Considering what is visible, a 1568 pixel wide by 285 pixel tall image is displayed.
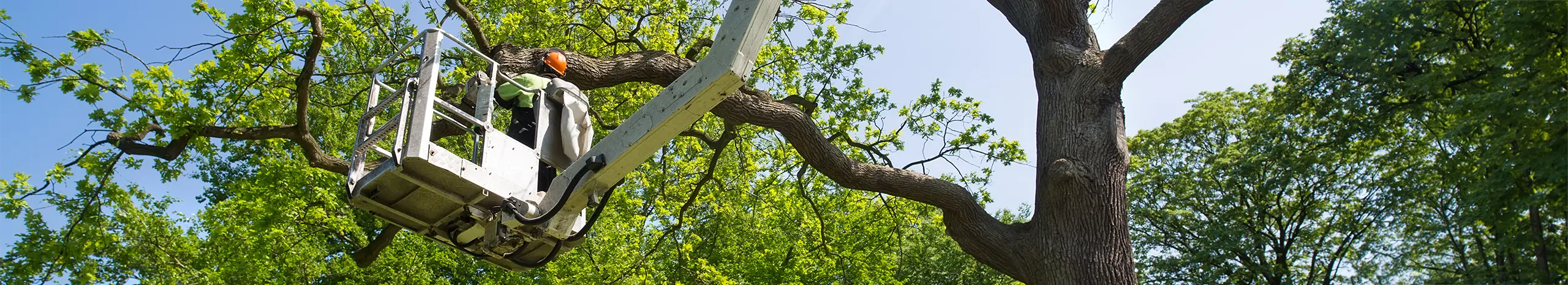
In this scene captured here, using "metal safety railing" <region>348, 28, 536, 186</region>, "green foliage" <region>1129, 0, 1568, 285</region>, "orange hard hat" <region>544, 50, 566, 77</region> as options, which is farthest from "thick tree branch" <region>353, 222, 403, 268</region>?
"green foliage" <region>1129, 0, 1568, 285</region>

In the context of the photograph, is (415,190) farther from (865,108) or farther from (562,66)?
(865,108)

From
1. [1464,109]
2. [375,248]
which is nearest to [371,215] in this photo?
[375,248]

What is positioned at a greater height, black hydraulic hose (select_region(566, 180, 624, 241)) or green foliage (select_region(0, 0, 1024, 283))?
green foliage (select_region(0, 0, 1024, 283))

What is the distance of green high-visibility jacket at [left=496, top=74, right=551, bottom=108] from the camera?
6.80 meters

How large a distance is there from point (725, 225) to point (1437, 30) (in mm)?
11130

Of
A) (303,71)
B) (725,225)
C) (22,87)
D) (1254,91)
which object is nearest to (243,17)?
(303,71)

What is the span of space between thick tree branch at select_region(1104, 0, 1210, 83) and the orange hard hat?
4095mm

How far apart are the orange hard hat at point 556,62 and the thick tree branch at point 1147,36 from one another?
409 cm

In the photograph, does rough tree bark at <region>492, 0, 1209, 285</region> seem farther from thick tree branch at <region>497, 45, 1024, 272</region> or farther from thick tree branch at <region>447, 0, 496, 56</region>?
thick tree branch at <region>447, 0, 496, 56</region>

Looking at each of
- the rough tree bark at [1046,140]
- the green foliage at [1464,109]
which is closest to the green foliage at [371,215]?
the rough tree bark at [1046,140]

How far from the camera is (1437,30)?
17.2 meters

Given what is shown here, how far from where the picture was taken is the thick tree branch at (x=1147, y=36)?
888 centimetres

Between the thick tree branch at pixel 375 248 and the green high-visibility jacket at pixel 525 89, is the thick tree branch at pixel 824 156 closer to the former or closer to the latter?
the green high-visibility jacket at pixel 525 89

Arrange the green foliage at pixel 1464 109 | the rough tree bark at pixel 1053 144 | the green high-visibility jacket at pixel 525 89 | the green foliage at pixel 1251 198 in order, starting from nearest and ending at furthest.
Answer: the green high-visibility jacket at pixel 525 89
the rough tree bark at pixel 1053 144
the green foliage at pixel 1464 109
the green foliage at pixel 1251 198
